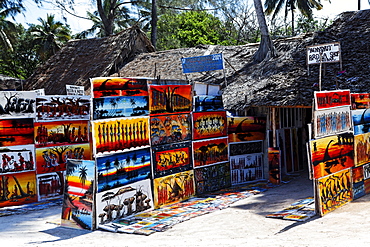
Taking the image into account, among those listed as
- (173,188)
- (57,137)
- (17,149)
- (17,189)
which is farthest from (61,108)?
(173,188)

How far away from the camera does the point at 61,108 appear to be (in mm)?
11352

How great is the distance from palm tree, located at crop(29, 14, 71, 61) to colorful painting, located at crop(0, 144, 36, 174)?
966 inches

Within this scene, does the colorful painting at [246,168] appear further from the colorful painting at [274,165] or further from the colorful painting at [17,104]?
the colorful painting at [17,104]

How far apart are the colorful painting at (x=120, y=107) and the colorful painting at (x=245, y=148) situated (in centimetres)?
336

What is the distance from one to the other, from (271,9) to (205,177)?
29.1m

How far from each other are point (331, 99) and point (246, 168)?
417 cm

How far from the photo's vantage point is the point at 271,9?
123 ft

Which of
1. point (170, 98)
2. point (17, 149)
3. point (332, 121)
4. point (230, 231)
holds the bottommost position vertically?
point (230, 231)

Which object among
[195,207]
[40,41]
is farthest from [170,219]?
[40,41]

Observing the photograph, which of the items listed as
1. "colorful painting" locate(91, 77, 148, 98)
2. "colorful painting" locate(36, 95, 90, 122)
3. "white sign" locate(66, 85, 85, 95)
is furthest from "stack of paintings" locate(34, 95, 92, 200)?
"colorful painting" locate(91, 77, 148, 98)

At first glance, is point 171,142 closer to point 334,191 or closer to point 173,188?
point 173,188

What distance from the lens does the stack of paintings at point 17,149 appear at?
10438 millimetres

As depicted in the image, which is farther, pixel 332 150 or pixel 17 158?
pixel 17 158

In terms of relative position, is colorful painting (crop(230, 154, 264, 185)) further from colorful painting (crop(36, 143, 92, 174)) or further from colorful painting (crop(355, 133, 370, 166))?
colorful painting (crop(36, 143, 92, 174))
